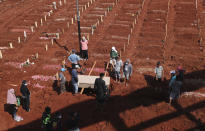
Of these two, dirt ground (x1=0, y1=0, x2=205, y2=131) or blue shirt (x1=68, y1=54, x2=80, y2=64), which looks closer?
dirt ground (x1=0, y1=0, x2=205, y2=131)

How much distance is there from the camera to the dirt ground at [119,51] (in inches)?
362

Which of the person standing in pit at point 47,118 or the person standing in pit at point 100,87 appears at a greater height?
the person standing in pit at point 100,87

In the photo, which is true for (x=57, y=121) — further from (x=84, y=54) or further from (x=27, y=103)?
(x=84, y=54)

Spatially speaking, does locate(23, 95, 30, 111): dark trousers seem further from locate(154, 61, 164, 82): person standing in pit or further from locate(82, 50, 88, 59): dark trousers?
locate(154, 61, 164, 82): person standing in pit

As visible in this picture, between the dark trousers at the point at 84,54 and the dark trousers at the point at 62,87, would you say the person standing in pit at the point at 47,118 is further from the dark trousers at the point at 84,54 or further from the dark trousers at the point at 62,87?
the dark trousers at the point at 84,54

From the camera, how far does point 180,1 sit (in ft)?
86.0

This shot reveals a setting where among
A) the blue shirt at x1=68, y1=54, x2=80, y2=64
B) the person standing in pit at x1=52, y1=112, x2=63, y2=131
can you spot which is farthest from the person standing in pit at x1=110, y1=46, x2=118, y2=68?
the person standing in pit at x1=52, y1=112, x2=63, y2=131

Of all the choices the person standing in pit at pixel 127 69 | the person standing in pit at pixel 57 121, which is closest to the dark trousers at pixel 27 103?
the person standing in pit at pixel 57 121

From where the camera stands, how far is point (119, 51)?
16000mm

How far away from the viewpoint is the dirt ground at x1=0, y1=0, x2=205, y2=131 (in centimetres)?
920

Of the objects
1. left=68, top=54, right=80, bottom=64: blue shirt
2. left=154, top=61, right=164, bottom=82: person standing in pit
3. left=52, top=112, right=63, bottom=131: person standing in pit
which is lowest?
left=52, top=112, right=63, bottom=131: person standing in pit

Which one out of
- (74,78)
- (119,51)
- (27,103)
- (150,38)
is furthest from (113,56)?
(150,38)

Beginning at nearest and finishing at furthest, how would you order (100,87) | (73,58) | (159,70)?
1. (100,87)
2. (159,70)
3. (73,58)

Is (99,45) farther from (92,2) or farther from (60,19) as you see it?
(92,2)
